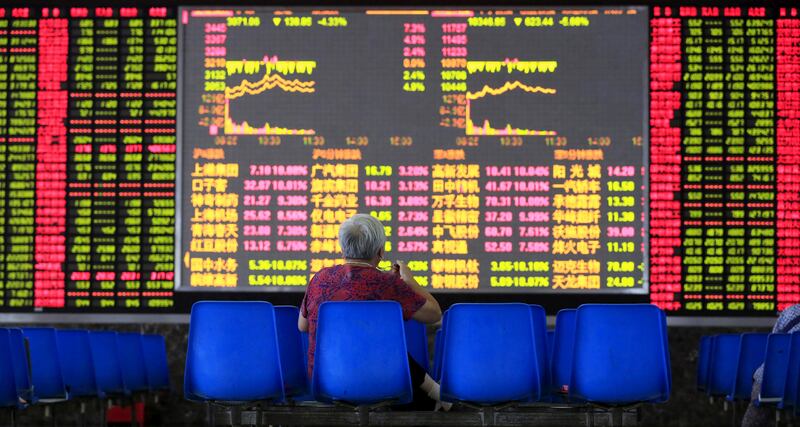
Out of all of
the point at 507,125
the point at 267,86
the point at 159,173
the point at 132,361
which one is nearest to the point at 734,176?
the point at 507,125

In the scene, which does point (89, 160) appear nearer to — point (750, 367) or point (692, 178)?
point (692, 178)

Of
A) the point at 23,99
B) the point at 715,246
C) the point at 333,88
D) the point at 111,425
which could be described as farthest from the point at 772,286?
the point at 23,99

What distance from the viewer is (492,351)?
15.1 feet

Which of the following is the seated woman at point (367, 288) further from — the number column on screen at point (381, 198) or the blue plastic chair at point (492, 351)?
the number column on screen at point (381, 198)

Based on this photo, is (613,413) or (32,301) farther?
(32,301)

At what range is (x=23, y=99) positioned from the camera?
8.89 metres

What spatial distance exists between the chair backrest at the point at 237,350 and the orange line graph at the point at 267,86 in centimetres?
430

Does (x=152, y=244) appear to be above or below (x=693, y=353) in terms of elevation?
above

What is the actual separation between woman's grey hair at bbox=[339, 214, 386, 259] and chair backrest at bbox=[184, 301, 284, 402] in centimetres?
50

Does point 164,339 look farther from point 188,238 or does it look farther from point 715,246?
point 715,246

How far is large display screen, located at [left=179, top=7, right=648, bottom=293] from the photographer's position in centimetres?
864

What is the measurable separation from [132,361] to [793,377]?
4.25m

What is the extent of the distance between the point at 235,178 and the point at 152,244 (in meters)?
0.80

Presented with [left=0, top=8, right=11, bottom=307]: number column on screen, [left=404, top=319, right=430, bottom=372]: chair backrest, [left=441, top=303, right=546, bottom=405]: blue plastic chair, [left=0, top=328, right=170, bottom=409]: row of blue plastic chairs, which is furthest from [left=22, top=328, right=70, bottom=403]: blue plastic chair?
[left=441, top=303, right=546, bottom=405]: blue plastic chair
